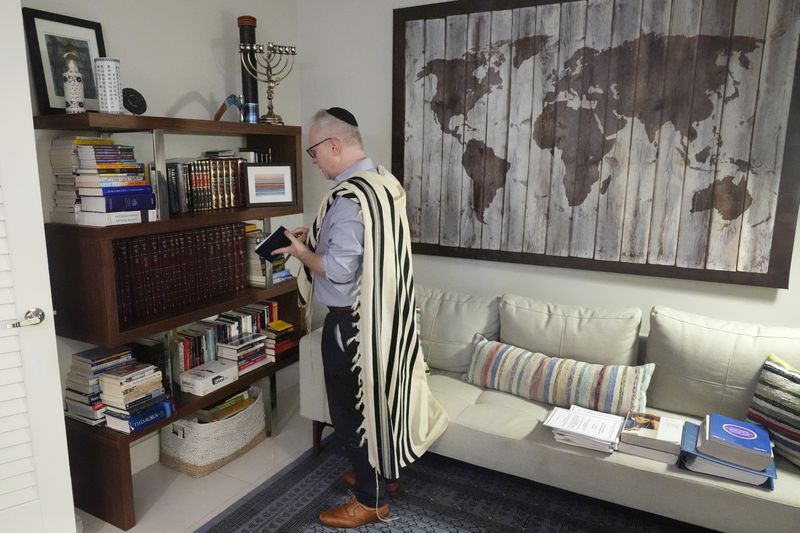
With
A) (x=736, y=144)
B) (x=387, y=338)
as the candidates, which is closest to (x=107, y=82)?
(x=387, y=338)

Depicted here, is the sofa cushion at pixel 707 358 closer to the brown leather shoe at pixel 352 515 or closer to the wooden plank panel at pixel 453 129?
the wooden plank panel at pixel 453 129

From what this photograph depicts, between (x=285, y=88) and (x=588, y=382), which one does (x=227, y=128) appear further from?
(x=588, y=382)

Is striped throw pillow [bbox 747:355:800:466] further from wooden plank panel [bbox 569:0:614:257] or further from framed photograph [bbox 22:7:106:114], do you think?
framed photograph [bbox 22:7:106:114]

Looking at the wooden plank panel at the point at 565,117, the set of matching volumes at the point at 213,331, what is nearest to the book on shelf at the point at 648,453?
the wooden plank panel at the point at 565,117

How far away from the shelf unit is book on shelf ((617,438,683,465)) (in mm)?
1752

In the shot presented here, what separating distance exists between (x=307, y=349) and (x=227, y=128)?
109 cm

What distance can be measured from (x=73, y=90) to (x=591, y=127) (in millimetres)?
2190

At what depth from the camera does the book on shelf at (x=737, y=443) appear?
1.92 meters

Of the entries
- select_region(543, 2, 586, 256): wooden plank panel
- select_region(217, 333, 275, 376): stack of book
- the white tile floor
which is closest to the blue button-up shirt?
select_region(217, 333, 275, 376): stack of book

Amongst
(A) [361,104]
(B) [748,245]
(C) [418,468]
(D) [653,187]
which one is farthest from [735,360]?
(A) [361,104]

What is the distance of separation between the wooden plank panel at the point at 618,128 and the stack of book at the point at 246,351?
1734mm

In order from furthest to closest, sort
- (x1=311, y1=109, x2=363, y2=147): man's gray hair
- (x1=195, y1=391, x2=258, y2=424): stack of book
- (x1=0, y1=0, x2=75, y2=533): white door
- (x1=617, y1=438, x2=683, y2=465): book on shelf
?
(x1=195, y1=391, x2=258, y2=424): stack of book → (x1=311, y1=109, x2=363, y2=147): man's gray hair → (x1=617, y1=438, x2=683, y2=465): book on shelf → (x1=0, y1=0, x2=75, y2=533): white door

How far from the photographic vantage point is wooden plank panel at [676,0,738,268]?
7.93 feet

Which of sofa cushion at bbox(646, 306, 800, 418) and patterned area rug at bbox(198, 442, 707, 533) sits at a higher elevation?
sofa cushion at bbox(646, 306, 800, 418)
